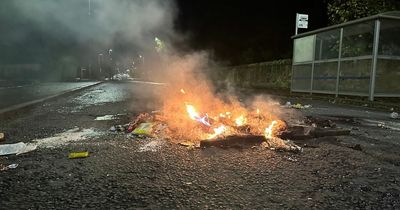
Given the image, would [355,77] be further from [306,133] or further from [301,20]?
[306,133]

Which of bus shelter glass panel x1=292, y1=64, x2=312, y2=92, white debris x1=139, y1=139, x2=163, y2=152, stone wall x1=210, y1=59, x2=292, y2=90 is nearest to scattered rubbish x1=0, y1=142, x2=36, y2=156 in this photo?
white debris x1=139, y1=139, x2=163, y2=152

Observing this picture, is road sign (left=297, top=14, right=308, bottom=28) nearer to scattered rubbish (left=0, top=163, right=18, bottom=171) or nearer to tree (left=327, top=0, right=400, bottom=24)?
tree (left=327, top=0, right=400, bottom=24)

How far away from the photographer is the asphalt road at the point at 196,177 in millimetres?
2357

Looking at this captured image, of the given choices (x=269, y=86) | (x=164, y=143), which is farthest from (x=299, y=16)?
(x=164, y=143)

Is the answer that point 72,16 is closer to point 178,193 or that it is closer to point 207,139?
point 207,139

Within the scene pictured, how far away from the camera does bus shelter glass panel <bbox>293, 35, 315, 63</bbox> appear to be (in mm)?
13879

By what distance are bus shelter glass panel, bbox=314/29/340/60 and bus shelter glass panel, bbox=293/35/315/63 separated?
266 mm

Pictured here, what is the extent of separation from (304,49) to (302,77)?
51.2 inches

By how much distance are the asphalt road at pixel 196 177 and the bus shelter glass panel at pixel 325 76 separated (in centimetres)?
865

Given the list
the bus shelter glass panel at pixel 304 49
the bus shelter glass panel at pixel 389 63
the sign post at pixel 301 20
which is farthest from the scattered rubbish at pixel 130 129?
the sign post at pixel 301 20

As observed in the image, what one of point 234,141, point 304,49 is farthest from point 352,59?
point 234,141

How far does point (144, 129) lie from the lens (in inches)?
192

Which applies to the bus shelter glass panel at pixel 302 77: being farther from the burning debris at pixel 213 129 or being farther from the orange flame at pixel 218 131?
the orange flame at pixel 218 131

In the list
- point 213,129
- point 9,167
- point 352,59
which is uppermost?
point 352,59
